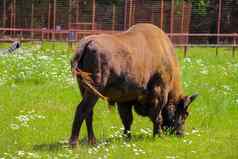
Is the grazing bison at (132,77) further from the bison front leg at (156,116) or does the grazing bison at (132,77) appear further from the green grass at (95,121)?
the green grass at (95,121)

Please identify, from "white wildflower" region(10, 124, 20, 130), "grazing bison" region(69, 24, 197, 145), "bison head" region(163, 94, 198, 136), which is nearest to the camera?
"grazing bison" region(69, 24, 197, 145)

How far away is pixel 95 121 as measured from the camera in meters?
10.9

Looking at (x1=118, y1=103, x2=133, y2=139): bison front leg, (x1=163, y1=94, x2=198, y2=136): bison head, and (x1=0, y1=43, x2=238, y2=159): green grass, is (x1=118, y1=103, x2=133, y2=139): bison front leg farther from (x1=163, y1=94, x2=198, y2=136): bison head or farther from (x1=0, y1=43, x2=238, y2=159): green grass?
(x1=163, y1=94, x2=198, y2=136): bison head

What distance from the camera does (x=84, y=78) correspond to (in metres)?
8.30

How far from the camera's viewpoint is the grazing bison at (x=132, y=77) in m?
8.41

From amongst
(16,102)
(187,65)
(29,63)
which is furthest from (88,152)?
(187,65)

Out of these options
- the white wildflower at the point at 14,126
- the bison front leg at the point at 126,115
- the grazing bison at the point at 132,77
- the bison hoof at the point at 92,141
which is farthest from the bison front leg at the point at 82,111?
the bison front leg at the point at 126,115

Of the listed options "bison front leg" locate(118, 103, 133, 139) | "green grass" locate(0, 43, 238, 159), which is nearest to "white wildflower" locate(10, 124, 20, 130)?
"green grass" locate(0, 43, 238, 159)

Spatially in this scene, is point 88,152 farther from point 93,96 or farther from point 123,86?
point 123,86

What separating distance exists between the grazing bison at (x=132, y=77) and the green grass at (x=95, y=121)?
330 mm

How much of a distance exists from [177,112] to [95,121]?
1.31 metres

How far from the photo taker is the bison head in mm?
10445

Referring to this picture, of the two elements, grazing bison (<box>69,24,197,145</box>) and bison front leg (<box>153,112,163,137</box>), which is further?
bison front leg (<box>153,112,163,137</box>)

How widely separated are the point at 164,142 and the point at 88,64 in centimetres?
187
